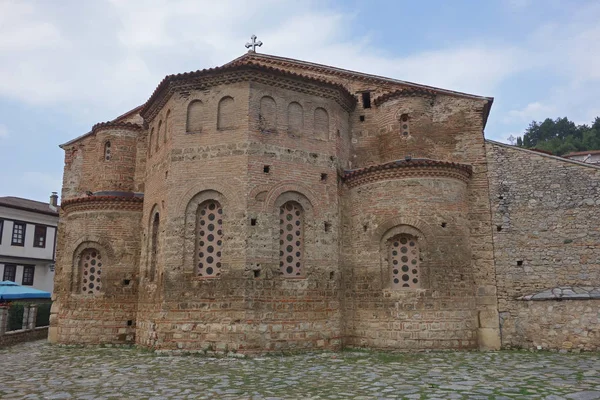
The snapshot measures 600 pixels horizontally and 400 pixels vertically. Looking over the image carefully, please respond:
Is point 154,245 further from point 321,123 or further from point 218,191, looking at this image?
point 321,123

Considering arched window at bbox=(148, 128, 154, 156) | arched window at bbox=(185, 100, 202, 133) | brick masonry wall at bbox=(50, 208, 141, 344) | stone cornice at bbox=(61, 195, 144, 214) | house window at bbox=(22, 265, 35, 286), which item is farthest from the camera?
house window at bbox=(22, 265, 35, 286)

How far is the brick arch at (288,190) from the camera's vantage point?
1205cm

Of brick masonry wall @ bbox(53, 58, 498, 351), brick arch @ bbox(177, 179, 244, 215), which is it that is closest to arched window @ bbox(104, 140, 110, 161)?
brick masonry wall @ bbox(53, 58, 498, 351)

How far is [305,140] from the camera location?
13.0 m

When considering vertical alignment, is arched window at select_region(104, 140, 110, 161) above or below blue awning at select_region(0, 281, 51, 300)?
above

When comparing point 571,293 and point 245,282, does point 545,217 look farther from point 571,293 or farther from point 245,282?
point 245,282

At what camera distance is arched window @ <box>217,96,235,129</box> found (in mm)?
12570

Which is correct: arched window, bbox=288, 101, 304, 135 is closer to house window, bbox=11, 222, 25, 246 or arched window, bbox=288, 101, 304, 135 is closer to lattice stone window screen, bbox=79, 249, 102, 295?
lattice stone window screen, bbox=79, 249, 102, 295

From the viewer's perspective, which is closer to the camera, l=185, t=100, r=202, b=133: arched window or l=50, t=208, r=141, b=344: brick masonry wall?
l=185, t=100, r=202, b=133: arched window

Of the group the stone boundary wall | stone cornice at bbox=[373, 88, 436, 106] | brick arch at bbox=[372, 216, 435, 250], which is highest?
stone cornice at bbox=[373, 88, 436, 106]

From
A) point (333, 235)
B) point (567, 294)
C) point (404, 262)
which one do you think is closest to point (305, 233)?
point (333, 235)

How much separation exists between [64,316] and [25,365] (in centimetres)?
376

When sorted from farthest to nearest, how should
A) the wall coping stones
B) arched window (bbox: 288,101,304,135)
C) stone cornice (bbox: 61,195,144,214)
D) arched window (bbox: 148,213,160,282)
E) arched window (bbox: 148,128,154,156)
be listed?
arched window (bbox: 148,128,154,156) → stone cornice (bbox: 61,195,144,214) → arched window (bbox: 148,213,160,282) → arched window (bbox: 288,101,304,135) → the wall coping stones

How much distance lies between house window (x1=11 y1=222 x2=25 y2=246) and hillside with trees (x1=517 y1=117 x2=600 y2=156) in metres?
40.5
